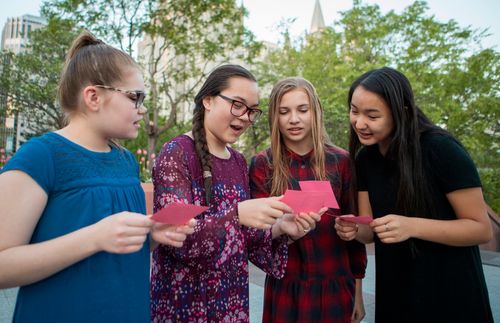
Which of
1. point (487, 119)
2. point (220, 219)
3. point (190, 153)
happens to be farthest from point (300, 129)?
point (487, 119)

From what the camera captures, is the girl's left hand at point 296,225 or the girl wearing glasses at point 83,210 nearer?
the girl wearing glasses at point 83,210

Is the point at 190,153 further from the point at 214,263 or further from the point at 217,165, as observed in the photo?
the point at 214,263

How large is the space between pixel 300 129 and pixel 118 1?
9.78m

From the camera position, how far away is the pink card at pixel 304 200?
138cm

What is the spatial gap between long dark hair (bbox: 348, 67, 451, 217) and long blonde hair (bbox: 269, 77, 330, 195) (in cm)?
36

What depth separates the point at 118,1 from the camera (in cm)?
985

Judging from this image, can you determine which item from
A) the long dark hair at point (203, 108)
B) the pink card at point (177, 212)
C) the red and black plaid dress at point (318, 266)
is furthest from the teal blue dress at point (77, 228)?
the red and black plaid dress at point (318, 266)

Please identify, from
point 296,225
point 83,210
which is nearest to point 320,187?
point 296,225

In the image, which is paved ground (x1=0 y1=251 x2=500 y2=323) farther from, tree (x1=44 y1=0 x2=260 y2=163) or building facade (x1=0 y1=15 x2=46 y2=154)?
building facade (x1=0 y1=15 x2=46 y2=154)

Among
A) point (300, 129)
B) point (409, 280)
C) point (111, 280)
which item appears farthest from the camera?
point (300, 129)

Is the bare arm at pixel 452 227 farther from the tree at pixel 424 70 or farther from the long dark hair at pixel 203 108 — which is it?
the tree at pixel 424 70

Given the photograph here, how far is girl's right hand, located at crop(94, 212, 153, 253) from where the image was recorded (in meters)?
1.07

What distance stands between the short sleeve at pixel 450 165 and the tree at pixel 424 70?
947 cm

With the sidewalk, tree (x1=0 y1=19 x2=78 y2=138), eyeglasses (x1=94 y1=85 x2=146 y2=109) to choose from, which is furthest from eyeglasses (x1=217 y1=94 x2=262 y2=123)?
tree (x1=0 y1=19 x2=78 y2=138)
